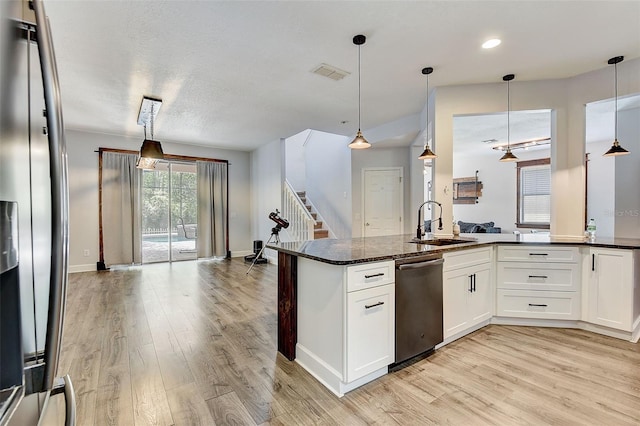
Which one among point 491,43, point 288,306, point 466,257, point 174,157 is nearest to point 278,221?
point 174,157

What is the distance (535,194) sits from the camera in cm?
734

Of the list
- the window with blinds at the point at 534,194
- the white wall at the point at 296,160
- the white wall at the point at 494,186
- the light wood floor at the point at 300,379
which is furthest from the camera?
the white wall at the point at 296,160

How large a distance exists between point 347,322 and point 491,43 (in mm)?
2823

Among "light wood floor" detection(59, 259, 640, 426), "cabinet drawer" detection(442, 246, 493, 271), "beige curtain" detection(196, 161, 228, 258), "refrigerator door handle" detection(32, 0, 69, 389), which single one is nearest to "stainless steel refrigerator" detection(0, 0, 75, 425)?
"refrigerator door handle" detection(32, 0, 69, 389)

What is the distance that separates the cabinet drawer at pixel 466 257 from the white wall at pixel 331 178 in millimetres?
3447

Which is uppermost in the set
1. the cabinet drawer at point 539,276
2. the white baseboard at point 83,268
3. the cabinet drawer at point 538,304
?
the cabinet drawer at point 539,276

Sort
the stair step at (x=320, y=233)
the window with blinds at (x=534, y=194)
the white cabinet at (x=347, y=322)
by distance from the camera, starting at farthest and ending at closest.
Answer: the window with blinds at (x=534, y=194) → the stair step at (x=320, y=233) → the white cabinet at (x=347, y=322)

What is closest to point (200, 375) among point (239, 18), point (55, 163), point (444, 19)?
point (55, 163)

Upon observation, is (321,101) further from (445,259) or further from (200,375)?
(200,375)

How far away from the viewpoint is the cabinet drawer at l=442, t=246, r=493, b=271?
2711 millimetres

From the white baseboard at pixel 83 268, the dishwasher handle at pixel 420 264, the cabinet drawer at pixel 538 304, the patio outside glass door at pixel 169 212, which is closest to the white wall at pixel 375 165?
A: the cabinet drawer at pixel 538 304

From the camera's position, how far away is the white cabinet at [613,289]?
2.78m

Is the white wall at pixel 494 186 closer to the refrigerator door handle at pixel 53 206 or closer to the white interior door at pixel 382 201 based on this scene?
the white interior door at pixel 382 201

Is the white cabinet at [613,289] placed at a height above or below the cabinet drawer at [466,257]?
below
